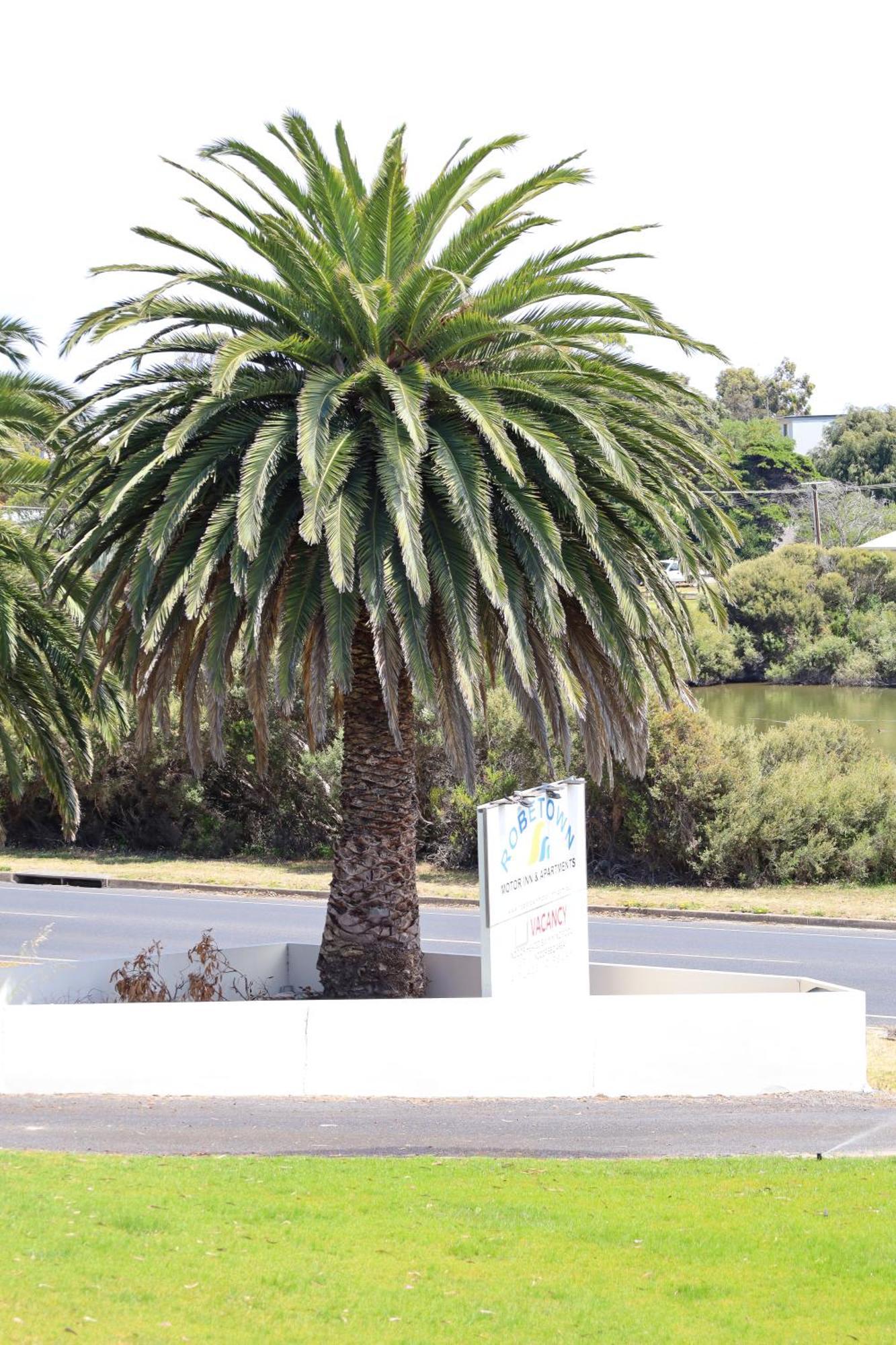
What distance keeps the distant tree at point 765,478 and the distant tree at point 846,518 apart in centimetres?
114

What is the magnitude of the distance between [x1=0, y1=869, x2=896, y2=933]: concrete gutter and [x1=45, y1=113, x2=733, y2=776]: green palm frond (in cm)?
1089

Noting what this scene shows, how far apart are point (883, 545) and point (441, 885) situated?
58.2 meters

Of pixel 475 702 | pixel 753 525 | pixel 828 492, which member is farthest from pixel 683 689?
pixel 828 492

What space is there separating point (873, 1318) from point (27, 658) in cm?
1165

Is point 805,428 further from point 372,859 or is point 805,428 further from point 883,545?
point 372,859

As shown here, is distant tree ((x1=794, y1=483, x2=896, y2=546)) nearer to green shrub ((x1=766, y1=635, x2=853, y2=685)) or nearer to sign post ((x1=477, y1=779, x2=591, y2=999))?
green shrub ((x1=766, y1=635, x2=853, y2=685))

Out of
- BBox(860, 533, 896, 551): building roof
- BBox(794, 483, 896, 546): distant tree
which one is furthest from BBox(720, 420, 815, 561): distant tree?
BBox(860, 533, 896, 551): building roof

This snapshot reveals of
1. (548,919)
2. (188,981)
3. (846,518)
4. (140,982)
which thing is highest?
(846,518)

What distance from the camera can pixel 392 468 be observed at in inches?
486

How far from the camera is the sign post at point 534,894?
528 inches

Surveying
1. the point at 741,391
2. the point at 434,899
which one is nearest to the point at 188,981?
the point at 434,899

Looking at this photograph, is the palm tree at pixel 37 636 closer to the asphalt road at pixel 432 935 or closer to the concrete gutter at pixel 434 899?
the asphalt road at pixel 432 935

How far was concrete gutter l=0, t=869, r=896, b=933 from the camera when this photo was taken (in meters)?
24.1

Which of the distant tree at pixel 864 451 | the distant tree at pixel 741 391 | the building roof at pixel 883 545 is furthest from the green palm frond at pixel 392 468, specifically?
the distant tree at pixel 741 391
